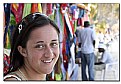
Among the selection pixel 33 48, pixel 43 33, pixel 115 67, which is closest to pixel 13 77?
pixel 33 48

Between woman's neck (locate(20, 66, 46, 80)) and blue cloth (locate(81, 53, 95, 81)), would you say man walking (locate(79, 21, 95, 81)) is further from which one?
woman's neck (locate(20, 66, 46, 80))

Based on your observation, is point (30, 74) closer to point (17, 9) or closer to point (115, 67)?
point (17, 9)

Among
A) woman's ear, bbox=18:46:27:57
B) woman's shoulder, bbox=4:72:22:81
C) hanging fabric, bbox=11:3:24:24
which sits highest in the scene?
hanging fabric, bbox=11:3:24:24

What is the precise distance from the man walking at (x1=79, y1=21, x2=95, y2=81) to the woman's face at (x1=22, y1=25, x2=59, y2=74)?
31 centimetres

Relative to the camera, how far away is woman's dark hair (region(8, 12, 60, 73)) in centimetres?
238

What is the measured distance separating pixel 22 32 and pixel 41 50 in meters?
0.22

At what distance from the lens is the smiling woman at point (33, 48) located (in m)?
2.38

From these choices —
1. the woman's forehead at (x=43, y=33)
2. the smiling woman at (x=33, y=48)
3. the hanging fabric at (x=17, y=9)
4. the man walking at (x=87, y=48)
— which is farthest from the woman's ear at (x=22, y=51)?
the man walking at (x=87, y=48)

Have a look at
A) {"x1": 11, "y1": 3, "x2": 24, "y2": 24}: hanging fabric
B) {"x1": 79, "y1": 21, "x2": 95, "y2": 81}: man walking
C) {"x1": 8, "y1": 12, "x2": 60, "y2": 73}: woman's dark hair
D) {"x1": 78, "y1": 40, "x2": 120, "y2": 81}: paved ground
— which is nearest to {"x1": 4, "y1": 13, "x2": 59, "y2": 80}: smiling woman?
{"x1": 8, "y1": 12, "x2": 60, "y2": 73}: woman's dark hair

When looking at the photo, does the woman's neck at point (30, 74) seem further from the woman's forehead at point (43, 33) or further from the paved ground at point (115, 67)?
the paved ground at point (115, 67)

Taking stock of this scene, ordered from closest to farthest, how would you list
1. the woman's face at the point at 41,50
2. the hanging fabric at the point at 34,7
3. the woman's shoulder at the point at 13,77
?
the woman's shoulder at the point at 13,77, the woman's face at the point at 41,50, the hanging fabric at the point at 34,7

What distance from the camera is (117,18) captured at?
2680 mm

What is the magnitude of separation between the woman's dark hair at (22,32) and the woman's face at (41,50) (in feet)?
0.15

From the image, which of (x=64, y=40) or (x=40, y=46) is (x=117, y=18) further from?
(x=40, y=46)
